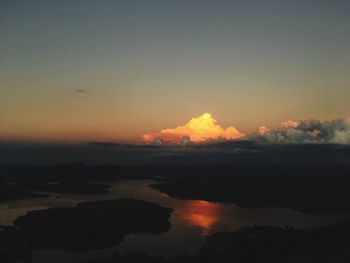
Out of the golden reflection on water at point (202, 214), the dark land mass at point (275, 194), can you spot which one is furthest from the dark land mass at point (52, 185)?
the golden reflection on water at point (202, 214)

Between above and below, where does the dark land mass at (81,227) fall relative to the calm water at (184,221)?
above

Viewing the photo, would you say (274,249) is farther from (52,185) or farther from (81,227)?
(52,185)

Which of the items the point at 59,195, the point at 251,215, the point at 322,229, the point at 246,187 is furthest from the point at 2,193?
the point at 322,229

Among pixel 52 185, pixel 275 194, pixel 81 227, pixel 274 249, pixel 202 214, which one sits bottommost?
pixel 275 194

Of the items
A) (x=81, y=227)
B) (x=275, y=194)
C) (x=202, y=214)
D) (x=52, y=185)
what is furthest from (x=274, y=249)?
(x=52, y=185)

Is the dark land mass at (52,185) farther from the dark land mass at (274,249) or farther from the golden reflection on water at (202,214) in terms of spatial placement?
the dark land mass at (274,249)

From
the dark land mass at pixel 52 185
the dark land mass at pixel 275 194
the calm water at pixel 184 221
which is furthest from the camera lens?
the dark land mass at pixel 52 185

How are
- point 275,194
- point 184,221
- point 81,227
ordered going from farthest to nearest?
point 275,194
point 184,221
point 81,227
